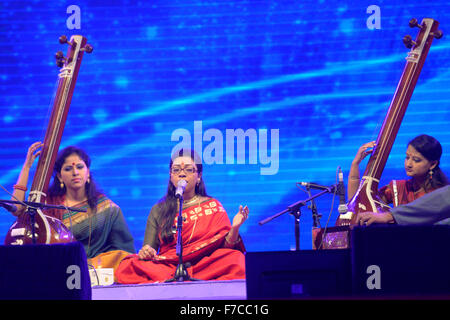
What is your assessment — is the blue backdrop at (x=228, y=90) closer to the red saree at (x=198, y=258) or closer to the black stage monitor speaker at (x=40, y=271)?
the red saree at (x=198, y=258)

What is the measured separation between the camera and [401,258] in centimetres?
228

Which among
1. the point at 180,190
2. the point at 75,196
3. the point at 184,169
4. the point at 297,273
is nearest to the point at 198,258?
the point at 184,169

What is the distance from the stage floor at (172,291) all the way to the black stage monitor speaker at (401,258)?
142cm

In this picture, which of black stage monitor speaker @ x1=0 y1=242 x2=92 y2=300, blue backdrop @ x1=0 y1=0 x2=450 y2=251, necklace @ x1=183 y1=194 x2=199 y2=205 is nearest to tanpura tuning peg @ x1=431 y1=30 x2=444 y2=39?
blue backdrop @ x1=0 y1=0 x2=450 y2=251

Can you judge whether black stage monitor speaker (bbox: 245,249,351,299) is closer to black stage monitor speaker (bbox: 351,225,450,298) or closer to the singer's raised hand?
black stage monitor speaker (bbox: 351,225,450,298)

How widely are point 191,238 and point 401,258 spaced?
90.2 inches

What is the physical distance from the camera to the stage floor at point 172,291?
359 cm

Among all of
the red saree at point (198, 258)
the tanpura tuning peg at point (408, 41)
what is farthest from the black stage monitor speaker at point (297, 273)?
the tanpura tuning peg at point (408, 41)

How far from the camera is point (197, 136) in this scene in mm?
4730

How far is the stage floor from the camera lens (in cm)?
359

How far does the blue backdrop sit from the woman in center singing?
29cm

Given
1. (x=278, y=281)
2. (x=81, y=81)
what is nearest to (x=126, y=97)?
(x=81, y=81)

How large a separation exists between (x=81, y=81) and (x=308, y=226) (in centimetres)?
214

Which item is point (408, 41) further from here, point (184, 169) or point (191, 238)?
point (191, 238)
